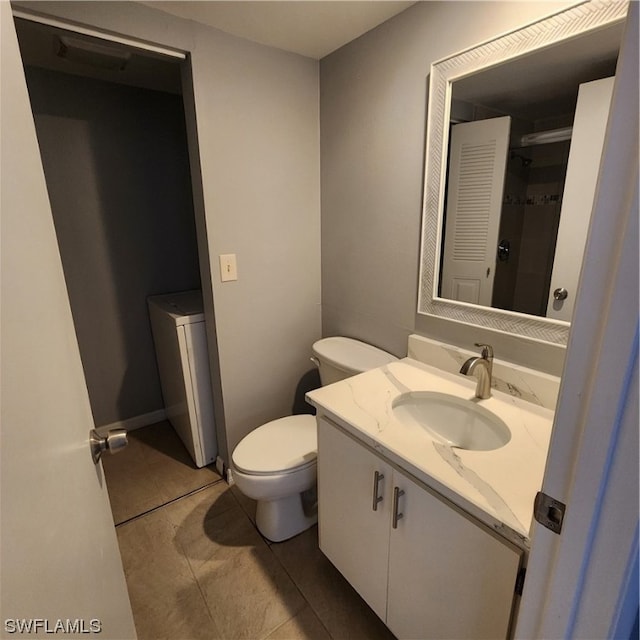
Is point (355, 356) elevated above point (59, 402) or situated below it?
below

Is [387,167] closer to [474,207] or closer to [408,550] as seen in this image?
[474,207]

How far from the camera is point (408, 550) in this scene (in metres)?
1.00

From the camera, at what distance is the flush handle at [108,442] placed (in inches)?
29.7

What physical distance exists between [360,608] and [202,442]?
45.8 inches

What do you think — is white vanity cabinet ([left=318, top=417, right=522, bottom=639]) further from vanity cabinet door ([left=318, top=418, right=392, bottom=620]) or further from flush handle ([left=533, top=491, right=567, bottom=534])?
flush handle ([left=533, top=491, right=567, bottom=534])

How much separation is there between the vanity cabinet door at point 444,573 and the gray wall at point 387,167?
593 mm

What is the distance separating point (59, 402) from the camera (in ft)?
1.97

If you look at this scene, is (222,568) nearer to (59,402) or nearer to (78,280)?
(59,402)

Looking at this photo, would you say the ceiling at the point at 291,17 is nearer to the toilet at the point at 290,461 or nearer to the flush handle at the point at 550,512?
the toilet at the point at 290,461

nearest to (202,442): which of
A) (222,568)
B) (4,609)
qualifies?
(222,568)

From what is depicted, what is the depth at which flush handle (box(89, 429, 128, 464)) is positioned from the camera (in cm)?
76

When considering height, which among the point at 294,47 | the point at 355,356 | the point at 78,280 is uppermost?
the point at 294,47

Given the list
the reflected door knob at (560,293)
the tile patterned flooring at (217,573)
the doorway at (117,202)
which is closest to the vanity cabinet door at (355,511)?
the tile patterned flooring at (217,573)

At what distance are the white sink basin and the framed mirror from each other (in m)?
0.30
